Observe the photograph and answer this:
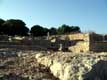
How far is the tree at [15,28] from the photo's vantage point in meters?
60.0

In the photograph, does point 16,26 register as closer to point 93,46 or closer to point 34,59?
point 93,46

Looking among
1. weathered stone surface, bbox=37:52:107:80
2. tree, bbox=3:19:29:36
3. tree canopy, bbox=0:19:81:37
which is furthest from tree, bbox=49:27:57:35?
weathered stone surface, bbox=37:52:107:80

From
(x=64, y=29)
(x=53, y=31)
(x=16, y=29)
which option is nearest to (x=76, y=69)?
(x=16, y=29)

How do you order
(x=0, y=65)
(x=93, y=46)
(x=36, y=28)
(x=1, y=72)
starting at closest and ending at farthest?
(x=1, y=72)
(x=0, y=65)
(x=93, y=46)
(x=36, y=28)

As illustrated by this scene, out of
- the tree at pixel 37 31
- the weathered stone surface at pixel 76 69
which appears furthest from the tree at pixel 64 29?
the weathered stone surface at pixel 76 69

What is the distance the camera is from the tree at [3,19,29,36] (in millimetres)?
59969

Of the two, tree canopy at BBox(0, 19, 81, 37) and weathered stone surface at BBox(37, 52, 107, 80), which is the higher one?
tree canopy at BBox(0, 19, 81, 37)

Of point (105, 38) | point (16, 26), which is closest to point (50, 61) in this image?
point (105, 38)

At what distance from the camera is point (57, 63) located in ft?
23.5

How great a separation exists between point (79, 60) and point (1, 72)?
2.35 m

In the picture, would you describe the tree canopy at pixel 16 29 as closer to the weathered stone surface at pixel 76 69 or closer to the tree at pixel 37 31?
the tree at pixel 37 31

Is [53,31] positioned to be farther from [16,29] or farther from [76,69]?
[76,69]

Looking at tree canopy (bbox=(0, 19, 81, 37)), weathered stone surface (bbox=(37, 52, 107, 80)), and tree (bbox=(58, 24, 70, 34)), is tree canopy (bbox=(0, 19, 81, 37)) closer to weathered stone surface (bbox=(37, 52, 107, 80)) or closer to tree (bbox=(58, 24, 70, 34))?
tree (bbox=(58, 24, 70, 34))

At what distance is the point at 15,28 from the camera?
203 feet
